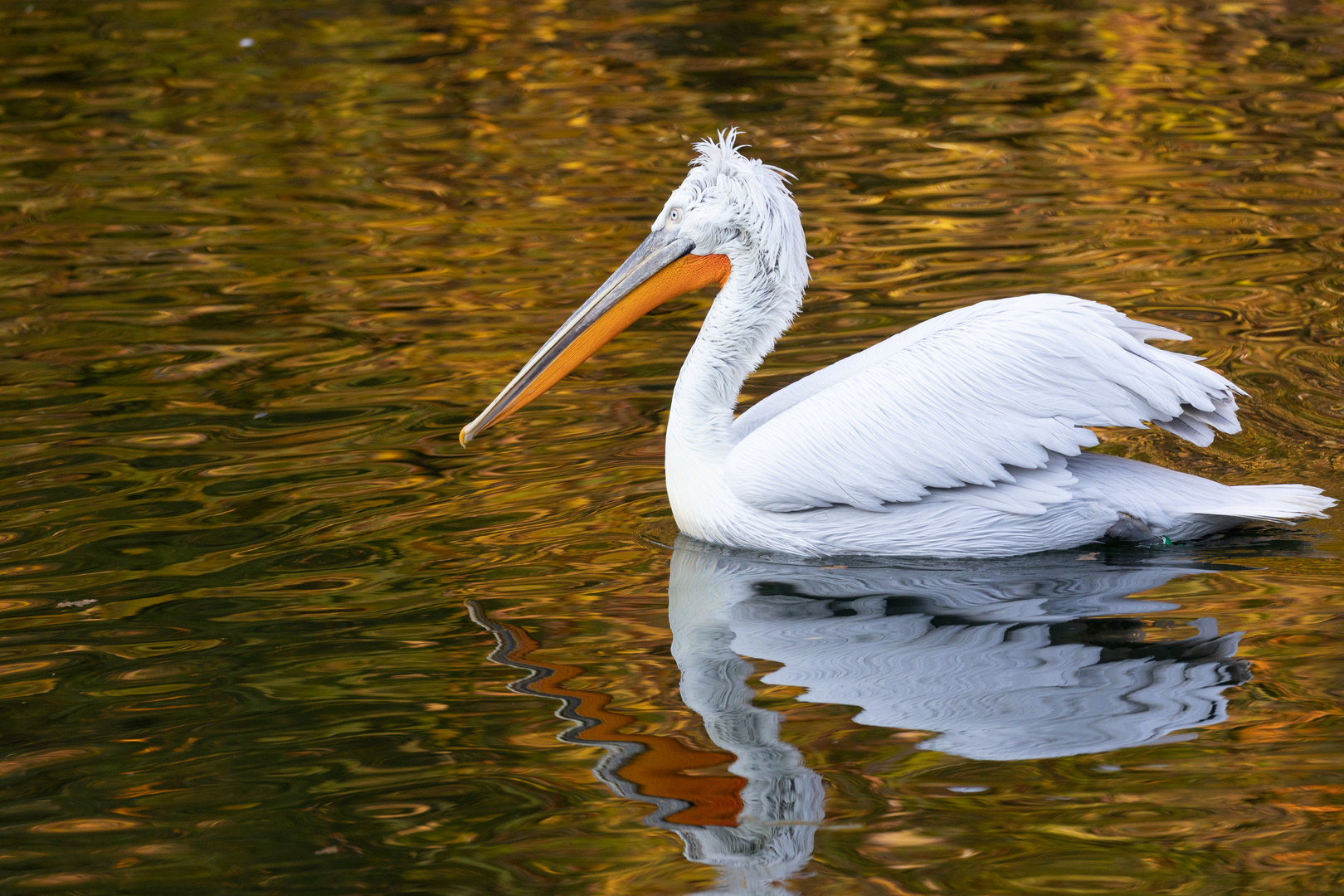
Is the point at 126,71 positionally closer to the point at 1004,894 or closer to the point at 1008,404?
the point at 1008,404

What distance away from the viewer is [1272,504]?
414cm

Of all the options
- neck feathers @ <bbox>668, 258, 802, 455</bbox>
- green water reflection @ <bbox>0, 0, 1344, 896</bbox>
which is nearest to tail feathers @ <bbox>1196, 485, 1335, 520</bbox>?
green water reflection @ <bbox>0, 0, 1344, 896</bbox>

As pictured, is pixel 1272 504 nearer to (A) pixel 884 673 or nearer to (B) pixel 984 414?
(B) pixel 984 414

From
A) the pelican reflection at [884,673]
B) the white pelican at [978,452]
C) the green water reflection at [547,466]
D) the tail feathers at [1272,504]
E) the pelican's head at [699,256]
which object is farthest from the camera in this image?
the pelican's head at [699,256]

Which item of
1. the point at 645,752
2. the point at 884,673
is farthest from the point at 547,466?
the point at 645,752

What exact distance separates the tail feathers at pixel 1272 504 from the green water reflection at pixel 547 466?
15 cm

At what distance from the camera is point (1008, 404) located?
4266 mm

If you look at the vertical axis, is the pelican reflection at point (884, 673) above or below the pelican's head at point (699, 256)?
below

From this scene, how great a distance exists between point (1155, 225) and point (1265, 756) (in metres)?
4.83

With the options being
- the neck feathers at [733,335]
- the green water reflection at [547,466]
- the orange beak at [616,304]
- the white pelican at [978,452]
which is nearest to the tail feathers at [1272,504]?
the white pelican at [978,452]

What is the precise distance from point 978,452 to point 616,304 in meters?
1.15

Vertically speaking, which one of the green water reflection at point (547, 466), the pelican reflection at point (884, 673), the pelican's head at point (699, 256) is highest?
the pelican's head at point (699, 256)

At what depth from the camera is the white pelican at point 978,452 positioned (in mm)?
4219

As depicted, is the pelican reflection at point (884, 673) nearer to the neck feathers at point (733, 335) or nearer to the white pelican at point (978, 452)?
the white pelican at point (978, 452)
